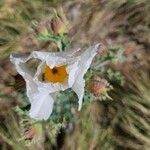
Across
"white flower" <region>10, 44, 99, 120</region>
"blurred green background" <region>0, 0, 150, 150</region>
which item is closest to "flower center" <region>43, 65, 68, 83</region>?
"white flower" <region>10, 44, 99, 120</region>

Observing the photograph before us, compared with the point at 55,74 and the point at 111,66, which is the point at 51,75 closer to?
the point at 55,74

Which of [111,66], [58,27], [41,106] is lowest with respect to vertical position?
[111,66]

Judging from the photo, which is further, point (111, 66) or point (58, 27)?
point (111, 66)

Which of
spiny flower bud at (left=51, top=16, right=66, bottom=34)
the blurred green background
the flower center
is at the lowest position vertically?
the blurred green background

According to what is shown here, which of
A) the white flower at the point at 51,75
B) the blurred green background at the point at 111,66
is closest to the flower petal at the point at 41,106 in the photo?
the white flower at the point at 51,75

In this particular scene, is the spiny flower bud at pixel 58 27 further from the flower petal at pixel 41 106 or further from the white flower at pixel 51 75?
the flower petal at pixel 41 106

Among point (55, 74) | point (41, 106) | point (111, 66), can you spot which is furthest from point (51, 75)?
point (111, 66)

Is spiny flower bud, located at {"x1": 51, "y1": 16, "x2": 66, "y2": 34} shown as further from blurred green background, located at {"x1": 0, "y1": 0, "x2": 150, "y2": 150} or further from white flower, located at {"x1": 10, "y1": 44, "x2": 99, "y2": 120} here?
Answer: blurred green background, located at {"x1": 0, "y1": 0, "x2": 150, "y2": 150}
